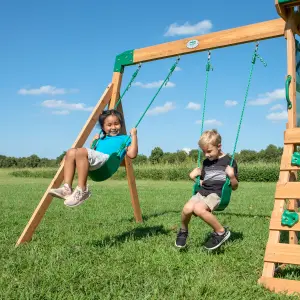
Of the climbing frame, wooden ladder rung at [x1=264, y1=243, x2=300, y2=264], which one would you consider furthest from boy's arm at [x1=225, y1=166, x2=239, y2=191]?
wooden ladder rung at [x1=264, y1=243, x2=300, y2=264]

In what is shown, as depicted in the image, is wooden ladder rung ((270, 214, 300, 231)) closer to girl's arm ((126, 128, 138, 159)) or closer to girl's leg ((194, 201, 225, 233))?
girl's leg ((194, 201, 225, 233))

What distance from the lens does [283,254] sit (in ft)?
10.6

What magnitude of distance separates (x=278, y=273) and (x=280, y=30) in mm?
2615

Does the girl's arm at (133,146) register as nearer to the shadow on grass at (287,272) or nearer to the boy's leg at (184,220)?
the boy's leg at (184,220)

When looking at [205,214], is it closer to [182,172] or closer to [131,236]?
[131,236]

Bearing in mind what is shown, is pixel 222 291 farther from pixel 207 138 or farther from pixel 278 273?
pixel 207 138

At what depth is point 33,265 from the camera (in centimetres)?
375

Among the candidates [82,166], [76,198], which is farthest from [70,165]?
[76,198]

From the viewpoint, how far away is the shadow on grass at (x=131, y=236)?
15.5 feet

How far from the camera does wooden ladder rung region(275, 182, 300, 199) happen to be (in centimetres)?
343

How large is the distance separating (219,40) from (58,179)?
103 inches

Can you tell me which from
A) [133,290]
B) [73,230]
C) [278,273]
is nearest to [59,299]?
[133,290]

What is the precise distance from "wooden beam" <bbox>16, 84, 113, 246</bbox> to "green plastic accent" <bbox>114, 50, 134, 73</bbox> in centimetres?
31

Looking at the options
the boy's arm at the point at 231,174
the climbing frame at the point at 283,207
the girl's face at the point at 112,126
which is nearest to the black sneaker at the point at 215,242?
the boy's arm at the point at 231,174
